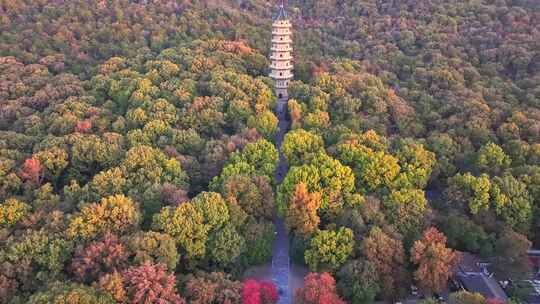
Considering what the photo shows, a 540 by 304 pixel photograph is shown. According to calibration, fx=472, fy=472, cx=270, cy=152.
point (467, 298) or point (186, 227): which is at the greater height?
point (186, 227)

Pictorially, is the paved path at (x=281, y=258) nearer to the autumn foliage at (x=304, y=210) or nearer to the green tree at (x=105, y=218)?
the autumn foliage at (x=304, y=210)

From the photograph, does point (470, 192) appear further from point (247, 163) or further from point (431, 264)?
point (247, 163)

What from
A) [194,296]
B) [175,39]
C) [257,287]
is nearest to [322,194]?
[257,287]

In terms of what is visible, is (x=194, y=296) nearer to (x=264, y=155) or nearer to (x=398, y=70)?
(x=264, y=155)

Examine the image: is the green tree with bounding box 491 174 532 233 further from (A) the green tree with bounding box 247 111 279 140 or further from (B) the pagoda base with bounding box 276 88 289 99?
(B) the pagoda base with bounding box 276 88 289 99

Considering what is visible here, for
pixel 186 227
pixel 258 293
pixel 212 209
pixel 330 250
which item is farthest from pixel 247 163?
pixel 258 293

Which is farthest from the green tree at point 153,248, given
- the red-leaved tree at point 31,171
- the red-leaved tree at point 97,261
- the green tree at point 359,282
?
the red-leaved tree at point 31,171
